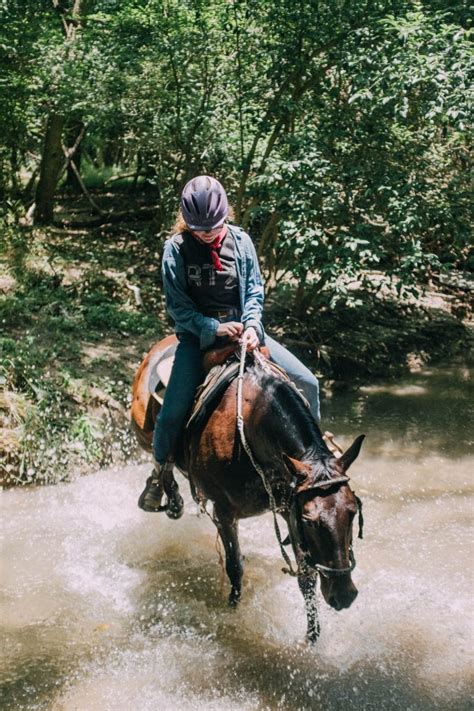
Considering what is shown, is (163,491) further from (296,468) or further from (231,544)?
(296,468)

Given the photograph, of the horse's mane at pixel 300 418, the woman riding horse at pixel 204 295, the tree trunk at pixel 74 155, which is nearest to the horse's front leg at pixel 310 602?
the horse's mane at pixel 300 418

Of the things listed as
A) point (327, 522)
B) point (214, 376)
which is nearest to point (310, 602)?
point (327, 522)

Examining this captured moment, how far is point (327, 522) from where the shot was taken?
366cm

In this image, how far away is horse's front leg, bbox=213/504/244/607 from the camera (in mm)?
4867

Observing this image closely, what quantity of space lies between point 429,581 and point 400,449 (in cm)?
287

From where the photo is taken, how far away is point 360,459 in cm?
825

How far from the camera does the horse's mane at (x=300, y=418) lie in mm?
3860

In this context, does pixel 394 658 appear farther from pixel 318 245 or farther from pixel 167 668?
pixel 318 245

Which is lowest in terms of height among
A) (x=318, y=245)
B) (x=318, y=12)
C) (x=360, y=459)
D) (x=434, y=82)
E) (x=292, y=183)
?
(x=360, y=459)

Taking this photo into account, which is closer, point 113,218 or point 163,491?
point 163,491

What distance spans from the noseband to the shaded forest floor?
13.8 ft

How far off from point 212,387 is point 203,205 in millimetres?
1205

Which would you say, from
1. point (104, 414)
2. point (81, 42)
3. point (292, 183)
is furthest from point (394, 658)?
point (81, 42)

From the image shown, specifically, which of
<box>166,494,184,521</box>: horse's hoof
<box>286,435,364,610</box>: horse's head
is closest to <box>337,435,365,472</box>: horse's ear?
<box>286,435,364,610</box>: horse's head
